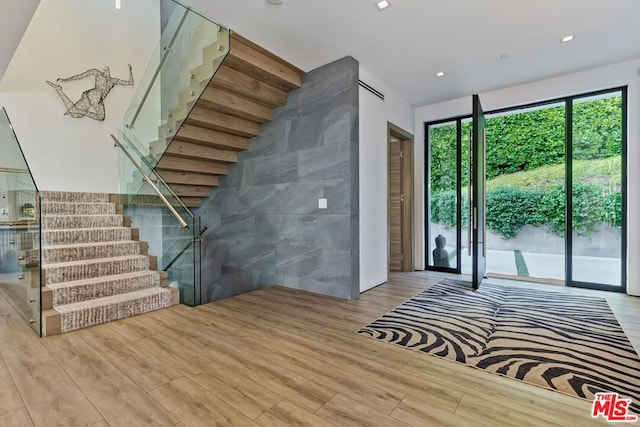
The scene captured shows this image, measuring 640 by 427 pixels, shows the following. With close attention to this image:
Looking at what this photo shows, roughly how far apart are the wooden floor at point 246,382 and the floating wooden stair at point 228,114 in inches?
94.1

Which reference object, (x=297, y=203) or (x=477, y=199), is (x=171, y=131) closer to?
(x=297, y=203)

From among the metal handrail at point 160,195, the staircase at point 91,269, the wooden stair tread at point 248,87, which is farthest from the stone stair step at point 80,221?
the wooden stair tread at point 248,87

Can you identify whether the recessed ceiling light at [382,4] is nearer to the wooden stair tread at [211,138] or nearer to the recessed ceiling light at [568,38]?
the recessed ceiling light at [568,38]

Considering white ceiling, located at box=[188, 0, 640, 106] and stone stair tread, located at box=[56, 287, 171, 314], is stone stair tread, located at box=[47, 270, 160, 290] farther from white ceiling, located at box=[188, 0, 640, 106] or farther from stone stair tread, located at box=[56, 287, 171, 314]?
white ceiling, located at box=[188, 0, 640, 106]

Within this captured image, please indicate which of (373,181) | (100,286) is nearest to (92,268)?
(100,286)

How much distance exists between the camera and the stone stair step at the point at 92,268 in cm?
307

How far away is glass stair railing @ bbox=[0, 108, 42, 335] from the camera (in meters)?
2.77

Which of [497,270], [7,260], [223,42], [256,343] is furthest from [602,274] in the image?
[7,260]

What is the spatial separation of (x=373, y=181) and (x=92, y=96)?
5.13 meters

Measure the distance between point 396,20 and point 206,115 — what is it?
2545mm

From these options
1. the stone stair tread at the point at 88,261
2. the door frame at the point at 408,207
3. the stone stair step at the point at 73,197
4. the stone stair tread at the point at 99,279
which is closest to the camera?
the stone stair tread at the point at 99,279

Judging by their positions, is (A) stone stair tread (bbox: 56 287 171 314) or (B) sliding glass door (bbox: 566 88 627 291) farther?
(B) sliding glass door (bbox: 566 88 627 291)

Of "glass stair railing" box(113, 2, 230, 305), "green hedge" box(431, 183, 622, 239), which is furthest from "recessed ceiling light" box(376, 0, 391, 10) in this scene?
"green hedge" box(431, 183, 622, 239)

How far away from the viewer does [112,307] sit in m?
2.94
